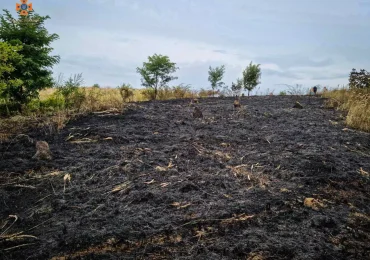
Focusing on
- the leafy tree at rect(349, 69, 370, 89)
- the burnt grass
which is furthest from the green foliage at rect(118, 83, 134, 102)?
the leafy tree at rect(349, 69, 370, 89)

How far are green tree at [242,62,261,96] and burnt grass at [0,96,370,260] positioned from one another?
10.8 metres

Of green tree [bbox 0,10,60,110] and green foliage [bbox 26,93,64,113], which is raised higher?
green tree [bbox 0,10,60,110]

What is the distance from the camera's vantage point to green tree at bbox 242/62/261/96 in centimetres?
1534

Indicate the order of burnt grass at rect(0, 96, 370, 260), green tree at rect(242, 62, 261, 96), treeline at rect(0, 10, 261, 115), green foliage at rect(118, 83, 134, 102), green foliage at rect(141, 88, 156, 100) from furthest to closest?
green tree at rect(242, 62, 261, 96)
green foliage at rect(141, 88, 156, 100)
green foliage at rect(118, 83, 134, 102)
treeline at rect(0, 10, 261, 115)
burnt grass at rect(0, 96, 370, 260)

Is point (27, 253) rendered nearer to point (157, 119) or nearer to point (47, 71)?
point (157, 119)

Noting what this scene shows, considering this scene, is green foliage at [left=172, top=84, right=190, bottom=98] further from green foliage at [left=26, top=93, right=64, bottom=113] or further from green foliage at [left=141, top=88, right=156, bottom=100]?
green foliage at [left=26, top=93, right=64, bottom=113]

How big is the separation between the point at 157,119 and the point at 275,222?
404 centimetres

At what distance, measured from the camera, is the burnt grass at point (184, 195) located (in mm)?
1959

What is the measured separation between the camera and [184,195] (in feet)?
8.61

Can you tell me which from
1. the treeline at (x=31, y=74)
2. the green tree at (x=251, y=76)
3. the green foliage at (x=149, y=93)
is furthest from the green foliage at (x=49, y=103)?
the green tree at (x=251, y=76)

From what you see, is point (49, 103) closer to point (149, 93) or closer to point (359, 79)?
point (149, 93)

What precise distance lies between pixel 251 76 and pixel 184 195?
13.6m

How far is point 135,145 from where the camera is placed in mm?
4141

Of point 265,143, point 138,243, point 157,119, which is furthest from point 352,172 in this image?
point 157,119
